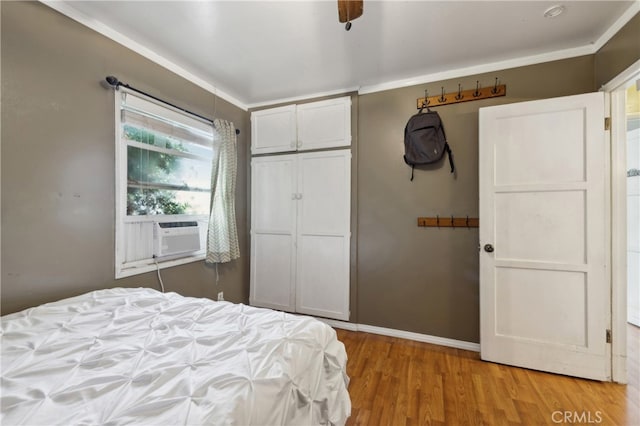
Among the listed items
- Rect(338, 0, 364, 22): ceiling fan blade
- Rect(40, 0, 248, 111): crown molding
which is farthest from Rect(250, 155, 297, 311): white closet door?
Rect(338, 0, 364, 22): ceiling fan blade

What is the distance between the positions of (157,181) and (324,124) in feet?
5.61

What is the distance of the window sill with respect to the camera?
1.90m

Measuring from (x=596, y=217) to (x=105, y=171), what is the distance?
3507 millimetres

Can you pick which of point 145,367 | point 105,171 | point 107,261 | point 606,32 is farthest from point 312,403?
point 606,32

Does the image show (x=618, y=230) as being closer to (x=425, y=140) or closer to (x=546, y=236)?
(x=546, y=236)

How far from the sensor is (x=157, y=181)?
7.21 ft

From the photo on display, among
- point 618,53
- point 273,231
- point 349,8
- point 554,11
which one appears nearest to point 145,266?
point 273,231

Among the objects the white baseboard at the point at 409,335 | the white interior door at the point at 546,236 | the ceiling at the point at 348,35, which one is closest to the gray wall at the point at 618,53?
the ceiling at the point at 348,35

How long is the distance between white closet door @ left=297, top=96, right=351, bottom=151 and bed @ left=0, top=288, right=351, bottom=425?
1950mm

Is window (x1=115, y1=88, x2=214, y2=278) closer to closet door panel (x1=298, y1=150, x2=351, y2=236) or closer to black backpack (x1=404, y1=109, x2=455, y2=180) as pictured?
closet door panel (x1=298, y1=150, x2=351, y2=236)

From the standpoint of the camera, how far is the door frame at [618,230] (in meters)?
1.78

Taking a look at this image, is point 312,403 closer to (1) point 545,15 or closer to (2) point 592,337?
(2) point 592,337

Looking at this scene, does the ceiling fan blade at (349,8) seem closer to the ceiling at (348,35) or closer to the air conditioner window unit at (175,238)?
the ceiling at (348,35)

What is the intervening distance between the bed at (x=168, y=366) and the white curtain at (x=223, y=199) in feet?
3.95
